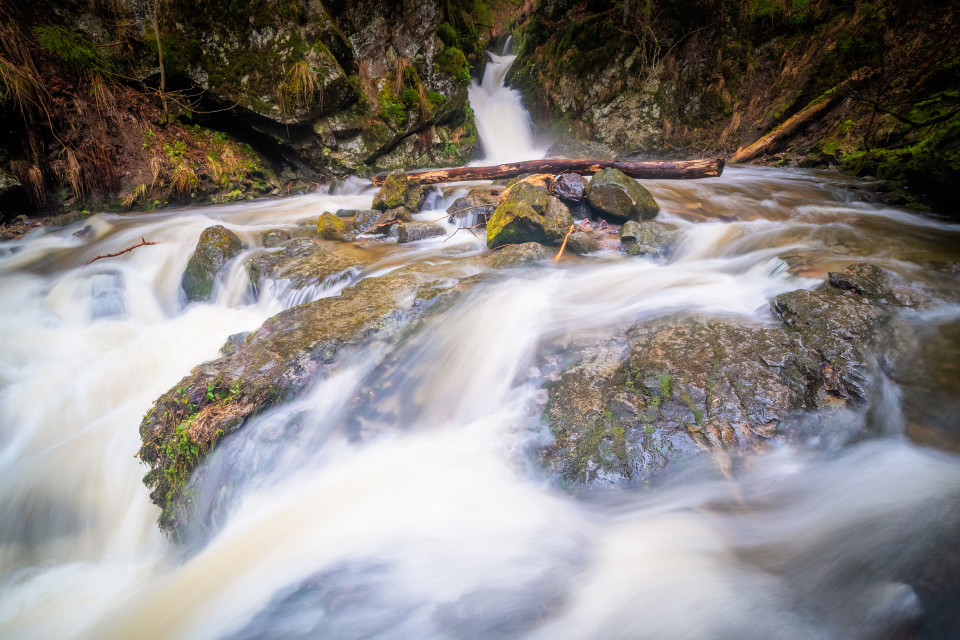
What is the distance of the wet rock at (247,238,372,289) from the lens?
4891 millimetres

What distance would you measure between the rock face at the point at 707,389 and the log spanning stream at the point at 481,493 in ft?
0.29

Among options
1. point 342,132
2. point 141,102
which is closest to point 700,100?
point 342,132

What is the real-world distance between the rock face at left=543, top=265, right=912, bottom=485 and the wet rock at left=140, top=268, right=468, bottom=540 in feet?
6.02

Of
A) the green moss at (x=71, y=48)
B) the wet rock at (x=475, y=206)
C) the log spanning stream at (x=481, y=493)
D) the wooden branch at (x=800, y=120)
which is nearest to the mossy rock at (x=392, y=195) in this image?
the wet rock at (x=475, y=206)

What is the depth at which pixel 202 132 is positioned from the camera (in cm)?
854

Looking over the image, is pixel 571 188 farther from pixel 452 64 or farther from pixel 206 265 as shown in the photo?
pixel 452 64

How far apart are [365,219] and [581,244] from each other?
3682 millimetres

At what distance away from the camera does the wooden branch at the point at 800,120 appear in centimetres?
764

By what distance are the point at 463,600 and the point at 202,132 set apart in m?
10.4

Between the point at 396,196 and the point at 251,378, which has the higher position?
the point at 396,196

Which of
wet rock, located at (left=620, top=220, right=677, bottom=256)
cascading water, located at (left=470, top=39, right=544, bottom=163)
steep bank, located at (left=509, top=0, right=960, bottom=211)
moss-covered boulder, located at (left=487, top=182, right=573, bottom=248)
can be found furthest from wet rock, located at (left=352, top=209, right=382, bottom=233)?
steep bank, located at (left=509, top=0, right=960, bottom=211)

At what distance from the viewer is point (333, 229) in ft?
20.2

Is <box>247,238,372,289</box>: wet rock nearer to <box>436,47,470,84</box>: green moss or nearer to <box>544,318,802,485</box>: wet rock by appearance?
<box>544,318,802,485</box>: wet rock

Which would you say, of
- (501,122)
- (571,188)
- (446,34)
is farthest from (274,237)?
(501,122)
